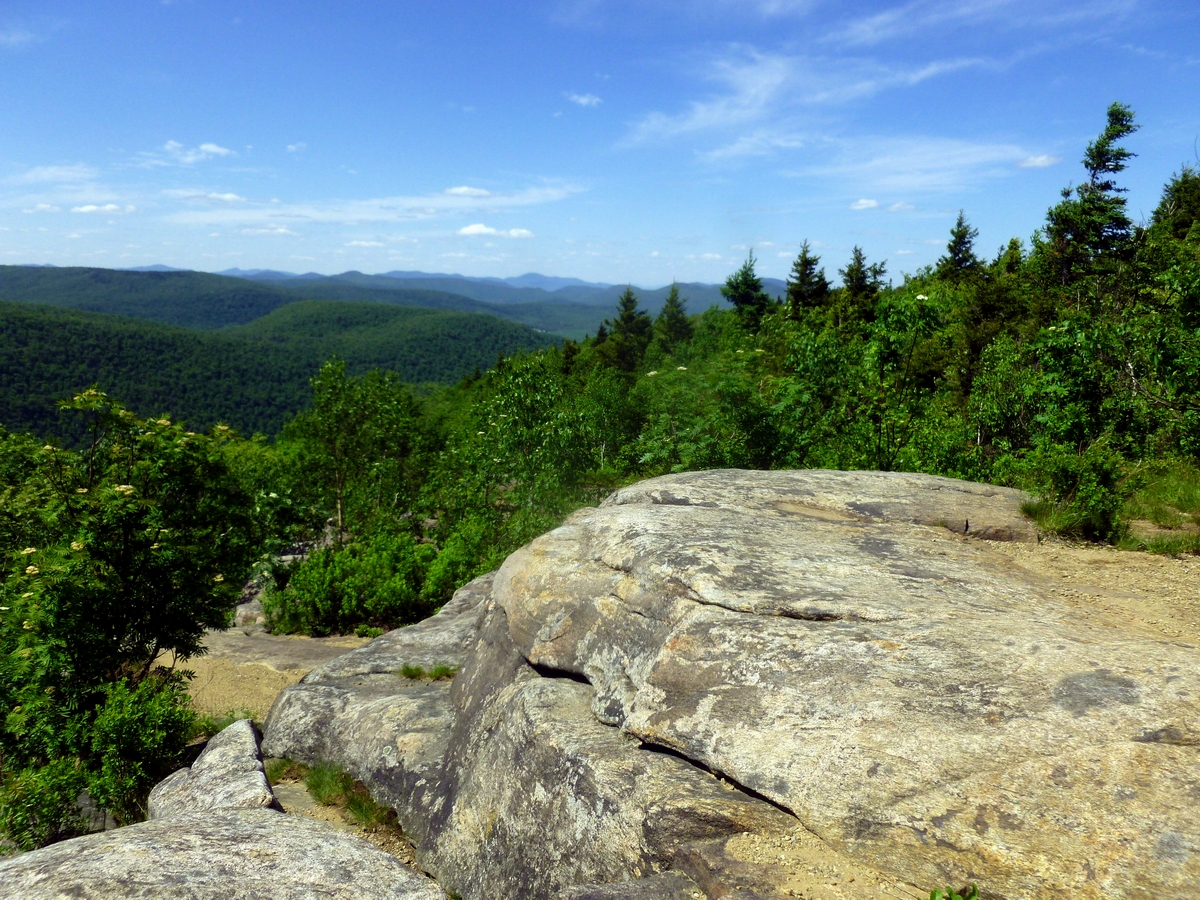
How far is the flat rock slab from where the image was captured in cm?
385

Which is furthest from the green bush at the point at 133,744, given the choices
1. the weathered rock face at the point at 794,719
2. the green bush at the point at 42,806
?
the weathered rock face at the point at 794,719

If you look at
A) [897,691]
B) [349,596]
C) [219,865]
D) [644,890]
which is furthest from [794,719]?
[349,596]

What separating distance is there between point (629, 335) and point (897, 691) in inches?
2388

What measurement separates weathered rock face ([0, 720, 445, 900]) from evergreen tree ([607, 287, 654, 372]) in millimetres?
51825

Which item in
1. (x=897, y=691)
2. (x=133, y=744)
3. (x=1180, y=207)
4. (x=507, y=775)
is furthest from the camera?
(x=1180, y=207)

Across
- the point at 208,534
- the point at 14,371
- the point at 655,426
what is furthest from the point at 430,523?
the point at 14,371

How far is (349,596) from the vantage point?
16.7m

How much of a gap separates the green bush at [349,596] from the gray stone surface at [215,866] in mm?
11081

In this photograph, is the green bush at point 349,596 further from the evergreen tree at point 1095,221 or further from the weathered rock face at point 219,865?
the evergreen tree at point 1095,221

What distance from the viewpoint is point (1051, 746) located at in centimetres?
410

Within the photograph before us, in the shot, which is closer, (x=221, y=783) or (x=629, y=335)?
(x=221, y=783)

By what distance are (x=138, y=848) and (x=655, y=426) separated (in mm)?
11689

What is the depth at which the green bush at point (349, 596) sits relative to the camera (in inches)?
663

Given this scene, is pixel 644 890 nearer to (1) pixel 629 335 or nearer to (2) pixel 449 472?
(2) pixel 449 472
